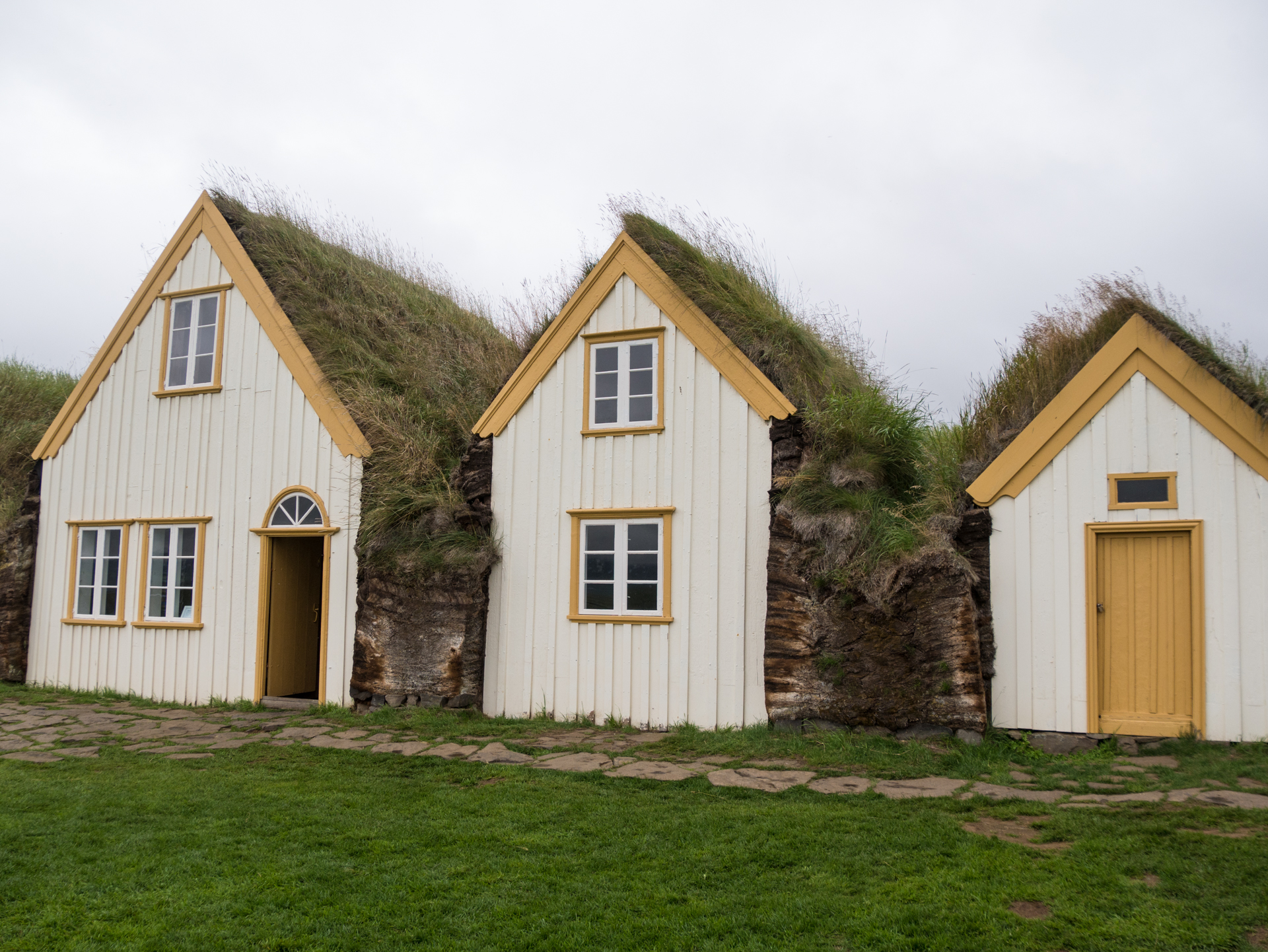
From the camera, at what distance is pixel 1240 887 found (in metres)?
5.09

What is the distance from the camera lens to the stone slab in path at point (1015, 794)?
23.5 feet

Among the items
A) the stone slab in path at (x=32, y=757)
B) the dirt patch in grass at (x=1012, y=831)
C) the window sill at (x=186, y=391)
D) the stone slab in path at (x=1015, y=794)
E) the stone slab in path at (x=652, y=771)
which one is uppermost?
the window sill at (x=186, y=391)

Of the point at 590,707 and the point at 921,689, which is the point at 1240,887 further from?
the point at 590,707

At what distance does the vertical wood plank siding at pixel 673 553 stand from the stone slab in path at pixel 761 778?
196cm

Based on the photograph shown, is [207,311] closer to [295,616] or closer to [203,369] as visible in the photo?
[203,369]

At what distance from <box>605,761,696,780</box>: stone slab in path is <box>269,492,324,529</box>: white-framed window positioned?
6.06 m

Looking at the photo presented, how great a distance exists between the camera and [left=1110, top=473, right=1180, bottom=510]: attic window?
9.19 m

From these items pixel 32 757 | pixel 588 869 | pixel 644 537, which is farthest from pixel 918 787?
pixel 32 757

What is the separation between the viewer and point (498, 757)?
29.9 feet

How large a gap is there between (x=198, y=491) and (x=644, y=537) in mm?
6690

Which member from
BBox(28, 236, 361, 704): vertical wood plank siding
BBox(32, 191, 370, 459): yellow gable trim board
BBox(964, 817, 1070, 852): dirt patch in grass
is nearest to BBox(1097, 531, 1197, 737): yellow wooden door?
BBox(964, 817, 1070, 852): dirt patch in grass

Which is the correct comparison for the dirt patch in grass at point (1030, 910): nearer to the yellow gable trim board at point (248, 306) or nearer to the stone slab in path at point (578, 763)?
the stone slab in path at point (578, 763)

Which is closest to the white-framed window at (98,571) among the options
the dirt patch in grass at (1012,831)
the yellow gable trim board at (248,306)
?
the yellow gable trim board at (248,306)

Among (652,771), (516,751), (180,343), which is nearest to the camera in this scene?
(652,771)
